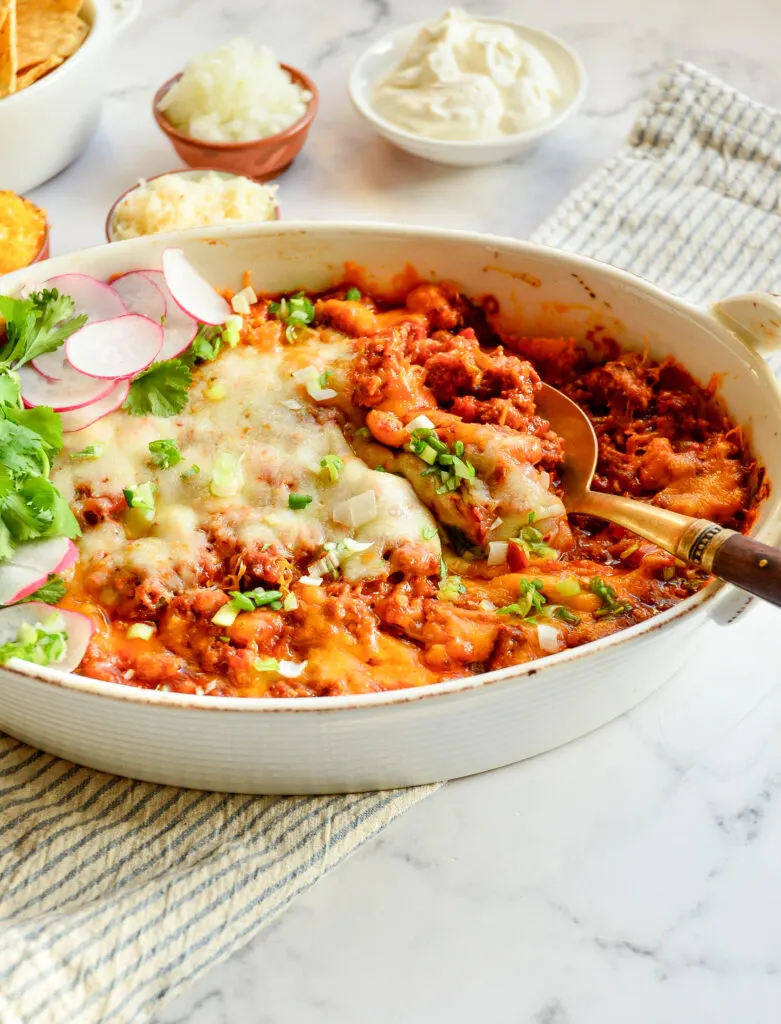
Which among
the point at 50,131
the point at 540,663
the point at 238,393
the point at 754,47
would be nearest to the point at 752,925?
the point at 540,663

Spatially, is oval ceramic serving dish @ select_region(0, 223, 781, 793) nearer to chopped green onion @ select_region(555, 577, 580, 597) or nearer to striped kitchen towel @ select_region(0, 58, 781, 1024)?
striped kitchen towel @ select_region(0, 58, 781, 1024)

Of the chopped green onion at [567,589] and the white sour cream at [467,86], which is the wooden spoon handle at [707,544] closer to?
the chopped green onion at [567,589]

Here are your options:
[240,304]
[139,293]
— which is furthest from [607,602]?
[139,293]

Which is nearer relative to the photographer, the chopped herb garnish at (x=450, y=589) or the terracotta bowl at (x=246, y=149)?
the chopped herb garnish at (x=450, y=589)

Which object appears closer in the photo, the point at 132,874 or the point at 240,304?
the point at 132,874

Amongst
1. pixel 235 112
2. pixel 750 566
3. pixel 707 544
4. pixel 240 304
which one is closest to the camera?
pixel 750 566

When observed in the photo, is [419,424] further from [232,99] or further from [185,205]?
[232,99]

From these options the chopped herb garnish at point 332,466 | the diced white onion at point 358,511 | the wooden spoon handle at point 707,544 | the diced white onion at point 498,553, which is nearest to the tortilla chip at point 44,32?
the chopped herb garnish at point 332,466
